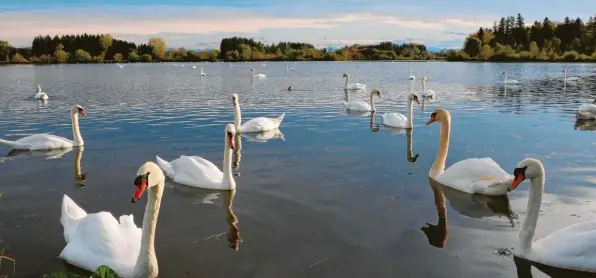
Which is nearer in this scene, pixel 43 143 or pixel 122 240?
pixel 122 240

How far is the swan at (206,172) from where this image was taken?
874 cm

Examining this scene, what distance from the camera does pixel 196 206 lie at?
8.10 m

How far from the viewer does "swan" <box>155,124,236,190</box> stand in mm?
8742

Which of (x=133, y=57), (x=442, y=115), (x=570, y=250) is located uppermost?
(x=133, y=57)

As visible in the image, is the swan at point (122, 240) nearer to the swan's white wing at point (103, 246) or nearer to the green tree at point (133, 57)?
the swan's white wing at point (103, 246)

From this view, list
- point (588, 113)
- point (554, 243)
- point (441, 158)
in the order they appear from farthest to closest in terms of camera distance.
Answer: point (588, 113)
point (441, 158)
point (554, 243)

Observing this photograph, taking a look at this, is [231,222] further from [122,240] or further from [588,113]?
[588,113]

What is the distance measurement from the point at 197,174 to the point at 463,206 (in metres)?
4.38

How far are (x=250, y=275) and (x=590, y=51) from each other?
4338 inches

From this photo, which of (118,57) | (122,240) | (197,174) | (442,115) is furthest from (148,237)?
(118,57)

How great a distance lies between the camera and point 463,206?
8.05 metres

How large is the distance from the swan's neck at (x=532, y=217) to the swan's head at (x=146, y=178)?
4.06 meters

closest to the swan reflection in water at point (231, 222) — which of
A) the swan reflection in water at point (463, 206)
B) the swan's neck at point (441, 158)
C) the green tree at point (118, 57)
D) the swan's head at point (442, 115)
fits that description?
the swan reflection in water at point (463, 206)

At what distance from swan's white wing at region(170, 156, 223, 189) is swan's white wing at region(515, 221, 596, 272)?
5.02m
